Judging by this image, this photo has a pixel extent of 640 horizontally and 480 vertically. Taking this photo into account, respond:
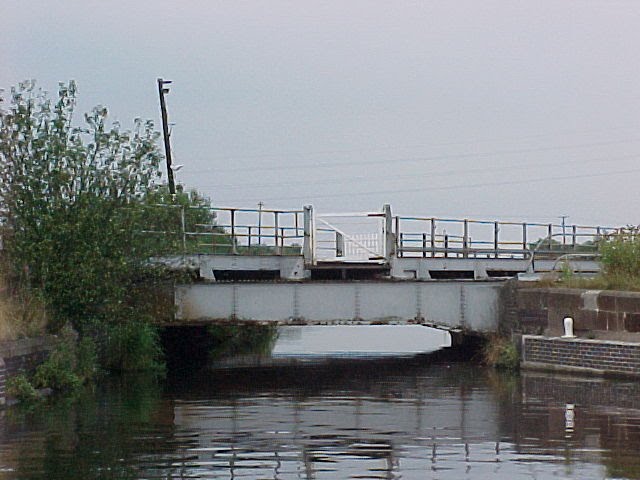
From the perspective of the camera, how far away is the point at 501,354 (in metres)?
33.4

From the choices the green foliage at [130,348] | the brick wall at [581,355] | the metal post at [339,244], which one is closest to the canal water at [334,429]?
the brick wall at [581,355]

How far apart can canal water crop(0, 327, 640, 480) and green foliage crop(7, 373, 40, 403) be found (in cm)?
50

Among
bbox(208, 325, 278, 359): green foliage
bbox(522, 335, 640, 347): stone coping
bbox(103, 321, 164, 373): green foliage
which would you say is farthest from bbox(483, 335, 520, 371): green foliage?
bbox(208, 325, 278, 359): green foliage

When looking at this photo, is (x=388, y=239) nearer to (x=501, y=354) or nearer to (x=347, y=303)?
(x=347, y=303)

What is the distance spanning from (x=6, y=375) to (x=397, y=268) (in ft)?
49.7

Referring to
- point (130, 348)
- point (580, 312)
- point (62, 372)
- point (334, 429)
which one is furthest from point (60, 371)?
point (580, 312)

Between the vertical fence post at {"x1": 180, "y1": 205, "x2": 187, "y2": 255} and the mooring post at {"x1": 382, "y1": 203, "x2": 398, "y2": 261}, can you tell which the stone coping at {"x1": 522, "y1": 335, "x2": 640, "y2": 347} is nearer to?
the mooring post at {"x1": 382, "y1": 203, "x2": 398, "y2": 261}

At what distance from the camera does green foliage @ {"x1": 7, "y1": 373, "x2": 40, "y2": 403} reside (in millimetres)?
23875

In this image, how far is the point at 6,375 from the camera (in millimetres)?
23859

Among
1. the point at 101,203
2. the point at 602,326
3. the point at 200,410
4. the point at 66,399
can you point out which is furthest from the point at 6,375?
the point at 602,326

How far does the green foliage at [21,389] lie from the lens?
2388 centimetres

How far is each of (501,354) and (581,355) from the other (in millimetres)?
3711

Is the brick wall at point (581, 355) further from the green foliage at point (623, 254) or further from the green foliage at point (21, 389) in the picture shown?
the green foliage at point (21, 389)

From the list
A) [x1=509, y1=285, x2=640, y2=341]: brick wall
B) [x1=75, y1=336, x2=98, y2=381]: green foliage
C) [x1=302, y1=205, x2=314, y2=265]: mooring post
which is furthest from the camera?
[x1=302, y1=205, x2=314, y2=265]: mooring post
